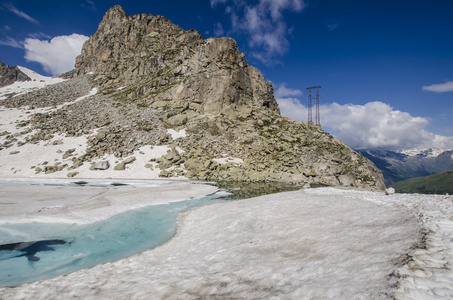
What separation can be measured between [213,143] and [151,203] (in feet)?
137

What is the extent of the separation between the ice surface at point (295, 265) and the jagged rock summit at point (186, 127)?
36763mm

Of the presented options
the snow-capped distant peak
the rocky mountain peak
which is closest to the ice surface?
the rocky mountain peak

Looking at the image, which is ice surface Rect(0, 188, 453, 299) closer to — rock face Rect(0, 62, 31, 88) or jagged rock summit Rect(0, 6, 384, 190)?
jagged rock summit Rect(0, 6, 384, 190)

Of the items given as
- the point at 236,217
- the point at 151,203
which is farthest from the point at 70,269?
the point at 151,203

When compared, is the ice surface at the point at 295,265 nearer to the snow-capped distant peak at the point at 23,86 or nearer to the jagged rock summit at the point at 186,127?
the jagged rock summit at the point at 186,127

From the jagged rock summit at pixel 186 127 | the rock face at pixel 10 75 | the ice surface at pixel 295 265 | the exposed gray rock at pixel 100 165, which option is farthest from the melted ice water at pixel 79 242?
the rock face at pixel 10 75

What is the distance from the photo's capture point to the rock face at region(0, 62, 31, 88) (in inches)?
5553

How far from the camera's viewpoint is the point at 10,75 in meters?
146

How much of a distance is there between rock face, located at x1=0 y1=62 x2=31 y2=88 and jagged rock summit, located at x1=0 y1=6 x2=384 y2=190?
53.4 m

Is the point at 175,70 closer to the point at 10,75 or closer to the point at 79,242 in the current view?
the point at 79,242

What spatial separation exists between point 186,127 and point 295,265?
67.2m

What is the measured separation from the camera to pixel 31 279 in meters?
8.70

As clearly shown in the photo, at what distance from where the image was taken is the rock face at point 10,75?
141038mm

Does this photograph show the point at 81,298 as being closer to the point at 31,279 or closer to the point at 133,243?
the point at 31,279
